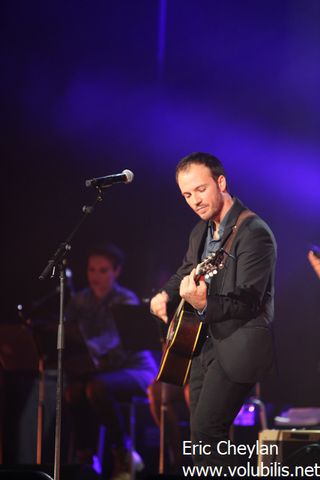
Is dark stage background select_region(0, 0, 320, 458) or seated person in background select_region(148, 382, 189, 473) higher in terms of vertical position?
dark stage background select_region(0, 0, 320, 458)

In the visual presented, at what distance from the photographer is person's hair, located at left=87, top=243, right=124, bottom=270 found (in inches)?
287

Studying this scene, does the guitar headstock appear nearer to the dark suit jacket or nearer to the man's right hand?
the dark suit jacket

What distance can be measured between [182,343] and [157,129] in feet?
13.4

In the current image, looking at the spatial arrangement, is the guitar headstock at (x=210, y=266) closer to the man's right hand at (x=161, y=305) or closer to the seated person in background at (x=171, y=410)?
the man's right hand at (x=161, y=305)

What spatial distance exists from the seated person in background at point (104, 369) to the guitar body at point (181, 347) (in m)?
2.34

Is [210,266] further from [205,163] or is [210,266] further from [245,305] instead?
[205,163]

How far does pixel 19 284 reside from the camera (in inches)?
313

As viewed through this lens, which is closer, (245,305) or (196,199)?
(245,305)

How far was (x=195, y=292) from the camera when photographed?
3.66 m

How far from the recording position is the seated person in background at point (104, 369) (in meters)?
6.55

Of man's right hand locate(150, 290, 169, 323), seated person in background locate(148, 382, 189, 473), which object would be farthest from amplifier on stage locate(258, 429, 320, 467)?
seated person in background locate(148, 382, 189, 473)

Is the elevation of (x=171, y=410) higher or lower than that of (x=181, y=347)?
lower

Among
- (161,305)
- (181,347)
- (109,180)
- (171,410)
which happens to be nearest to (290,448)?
(181,347)

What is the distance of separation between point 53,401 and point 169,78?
344cm
